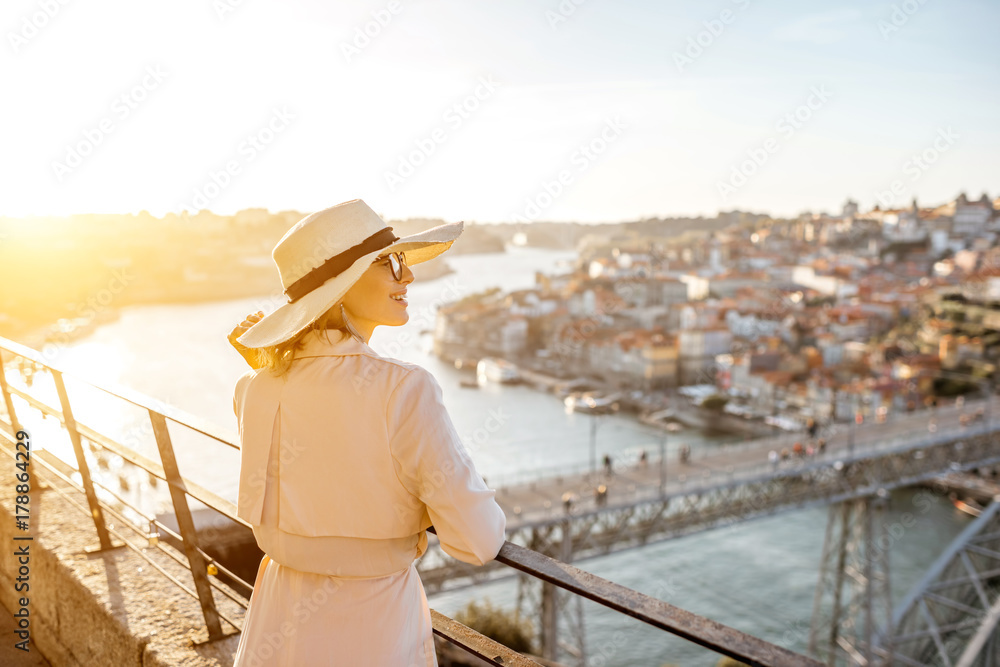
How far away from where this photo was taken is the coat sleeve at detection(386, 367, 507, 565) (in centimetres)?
54

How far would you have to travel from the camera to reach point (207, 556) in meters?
1.02

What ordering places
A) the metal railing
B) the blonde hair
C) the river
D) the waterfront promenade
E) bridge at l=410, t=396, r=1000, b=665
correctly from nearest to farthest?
the metal railing → the blonde hair → bridge at l=410, t=396, r=1000, b=665 → the waterfront promenade → the river

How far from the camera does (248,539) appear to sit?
198cm

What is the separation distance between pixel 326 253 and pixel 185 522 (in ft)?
1.94

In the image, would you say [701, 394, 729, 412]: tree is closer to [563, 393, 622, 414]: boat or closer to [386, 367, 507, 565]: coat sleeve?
[563, 393, 622, 414]: boat

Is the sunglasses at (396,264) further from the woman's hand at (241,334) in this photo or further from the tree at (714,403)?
the tree at (714,403)

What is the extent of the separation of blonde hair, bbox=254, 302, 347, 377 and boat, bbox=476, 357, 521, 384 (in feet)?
87.8

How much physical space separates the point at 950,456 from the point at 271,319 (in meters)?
17.7

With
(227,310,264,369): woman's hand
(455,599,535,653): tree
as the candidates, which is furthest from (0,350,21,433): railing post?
(455,599,535,653): tree

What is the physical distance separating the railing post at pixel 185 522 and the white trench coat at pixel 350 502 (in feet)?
1.27

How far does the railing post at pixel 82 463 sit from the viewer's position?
3.79ft

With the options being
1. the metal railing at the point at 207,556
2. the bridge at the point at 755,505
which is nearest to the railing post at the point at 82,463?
the metal railing at the point at 207,556

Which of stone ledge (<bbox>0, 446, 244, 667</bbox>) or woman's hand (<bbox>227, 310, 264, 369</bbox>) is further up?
woman's hand (<bbox>227, 310, 264, 369</bbox>)

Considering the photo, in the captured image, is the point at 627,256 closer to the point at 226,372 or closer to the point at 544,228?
the point at 544,228
